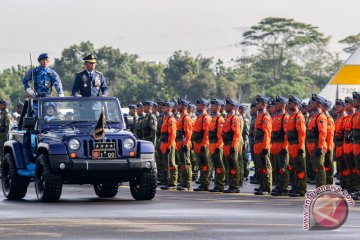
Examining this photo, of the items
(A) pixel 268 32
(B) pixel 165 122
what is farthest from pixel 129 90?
(B) pixel 165 122

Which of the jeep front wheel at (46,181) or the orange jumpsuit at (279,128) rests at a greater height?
the orange jumpsuit at (279,128)

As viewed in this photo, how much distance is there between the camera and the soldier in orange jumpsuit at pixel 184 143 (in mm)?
25328

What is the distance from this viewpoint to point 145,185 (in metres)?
19.9

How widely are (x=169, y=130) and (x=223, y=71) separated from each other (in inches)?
2935

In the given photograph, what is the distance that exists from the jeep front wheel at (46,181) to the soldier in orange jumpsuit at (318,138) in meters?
5.23

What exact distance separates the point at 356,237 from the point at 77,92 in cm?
906

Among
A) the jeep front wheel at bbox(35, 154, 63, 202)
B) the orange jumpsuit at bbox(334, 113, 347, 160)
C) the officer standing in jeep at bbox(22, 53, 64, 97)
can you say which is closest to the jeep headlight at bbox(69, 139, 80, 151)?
the jeep front wheel at bbox(35, 154, 63, 202)

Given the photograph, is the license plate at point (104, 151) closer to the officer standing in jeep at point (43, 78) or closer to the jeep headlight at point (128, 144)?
the jeep headlight at point (128, 144)

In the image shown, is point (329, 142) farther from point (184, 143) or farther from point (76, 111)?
point (76, 111)

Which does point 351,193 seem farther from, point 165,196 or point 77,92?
point 77,92

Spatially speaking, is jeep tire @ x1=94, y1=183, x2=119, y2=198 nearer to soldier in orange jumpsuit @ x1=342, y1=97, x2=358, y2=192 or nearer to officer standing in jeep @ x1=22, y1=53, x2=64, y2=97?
officer standing in jeep @ x1=22, y1=53, x2=64, y2=97

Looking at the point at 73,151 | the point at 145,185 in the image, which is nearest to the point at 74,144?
the point at 73,151

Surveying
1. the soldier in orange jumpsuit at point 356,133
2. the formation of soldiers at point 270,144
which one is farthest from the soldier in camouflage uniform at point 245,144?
the soldier in orange jumpsuit at point 356,133

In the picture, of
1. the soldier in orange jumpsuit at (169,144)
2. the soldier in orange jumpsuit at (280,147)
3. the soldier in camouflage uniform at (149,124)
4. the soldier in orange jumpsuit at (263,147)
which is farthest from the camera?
the soldier in camouflage uniform at (149,124)
